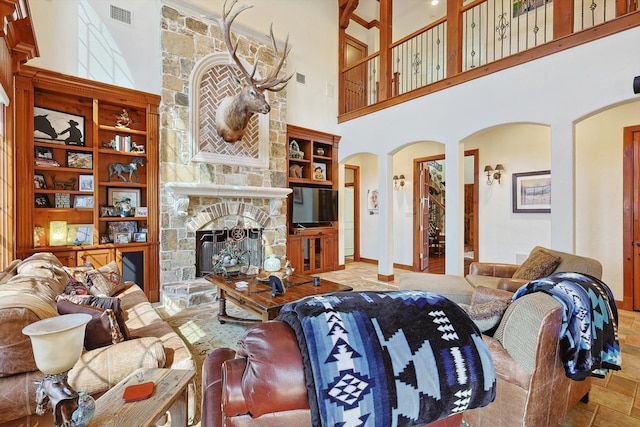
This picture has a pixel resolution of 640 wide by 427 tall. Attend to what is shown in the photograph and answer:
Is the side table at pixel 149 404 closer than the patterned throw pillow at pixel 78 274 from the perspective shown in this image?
Yes

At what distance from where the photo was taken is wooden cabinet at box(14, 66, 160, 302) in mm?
3516

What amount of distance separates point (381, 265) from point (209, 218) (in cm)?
318

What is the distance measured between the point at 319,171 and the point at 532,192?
3841mm

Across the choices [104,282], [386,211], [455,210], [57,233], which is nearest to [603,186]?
[455,210]

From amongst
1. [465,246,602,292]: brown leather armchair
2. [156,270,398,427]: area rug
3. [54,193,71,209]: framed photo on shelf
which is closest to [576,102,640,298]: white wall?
[465,246,602,292]: brown leather armchair

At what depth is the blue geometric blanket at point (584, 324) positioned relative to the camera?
154cm

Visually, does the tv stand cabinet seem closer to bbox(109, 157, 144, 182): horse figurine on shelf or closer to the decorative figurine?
bbox(109, 157, 144, 182): horse figurine on shelf

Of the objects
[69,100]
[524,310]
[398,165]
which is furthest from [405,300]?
[398,165]

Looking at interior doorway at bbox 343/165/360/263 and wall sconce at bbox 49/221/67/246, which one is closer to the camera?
wall sconce at bbox 49/221/67/246

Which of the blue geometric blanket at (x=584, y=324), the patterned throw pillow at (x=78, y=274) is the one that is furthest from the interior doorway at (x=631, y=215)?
the patterned throw pillow at (x=78, y=274)

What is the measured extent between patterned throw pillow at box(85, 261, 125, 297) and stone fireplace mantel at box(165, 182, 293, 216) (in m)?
1.29

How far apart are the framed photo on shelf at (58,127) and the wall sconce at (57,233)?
1028mm

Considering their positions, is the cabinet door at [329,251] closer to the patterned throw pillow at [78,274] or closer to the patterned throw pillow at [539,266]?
the patterned throw pillow at [539,266]

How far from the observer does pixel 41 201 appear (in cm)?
375
